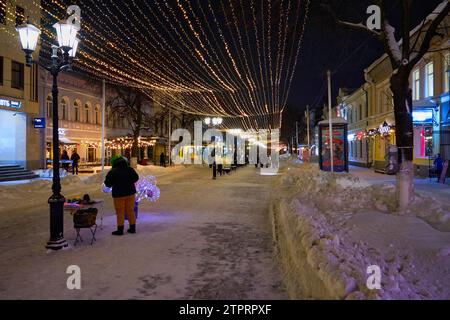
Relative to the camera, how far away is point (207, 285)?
5746mm

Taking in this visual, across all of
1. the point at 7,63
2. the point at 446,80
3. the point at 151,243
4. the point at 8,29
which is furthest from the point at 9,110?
the point at 446,80

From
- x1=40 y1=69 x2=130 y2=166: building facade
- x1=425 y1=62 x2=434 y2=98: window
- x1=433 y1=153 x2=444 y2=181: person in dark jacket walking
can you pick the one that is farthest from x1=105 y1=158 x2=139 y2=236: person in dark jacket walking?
x1=40 y1=69 x2=130 y2=166: building facade

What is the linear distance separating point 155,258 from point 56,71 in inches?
157

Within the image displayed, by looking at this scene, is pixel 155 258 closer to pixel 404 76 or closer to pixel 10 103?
pixel 404 76

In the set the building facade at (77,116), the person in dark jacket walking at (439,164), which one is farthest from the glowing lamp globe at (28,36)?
the building facade at (77,116)

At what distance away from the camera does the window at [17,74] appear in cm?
2659

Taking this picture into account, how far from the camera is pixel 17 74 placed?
88.4 feet

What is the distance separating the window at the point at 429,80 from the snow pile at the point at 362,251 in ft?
42.7

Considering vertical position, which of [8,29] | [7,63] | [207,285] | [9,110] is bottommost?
[207,285]

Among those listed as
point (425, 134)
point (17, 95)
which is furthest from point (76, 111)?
point (425, 134)

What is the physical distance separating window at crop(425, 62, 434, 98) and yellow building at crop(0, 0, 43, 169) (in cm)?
2189

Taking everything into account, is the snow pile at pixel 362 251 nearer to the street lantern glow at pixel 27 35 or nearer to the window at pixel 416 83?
the street lantern glow at pixel 27 35
